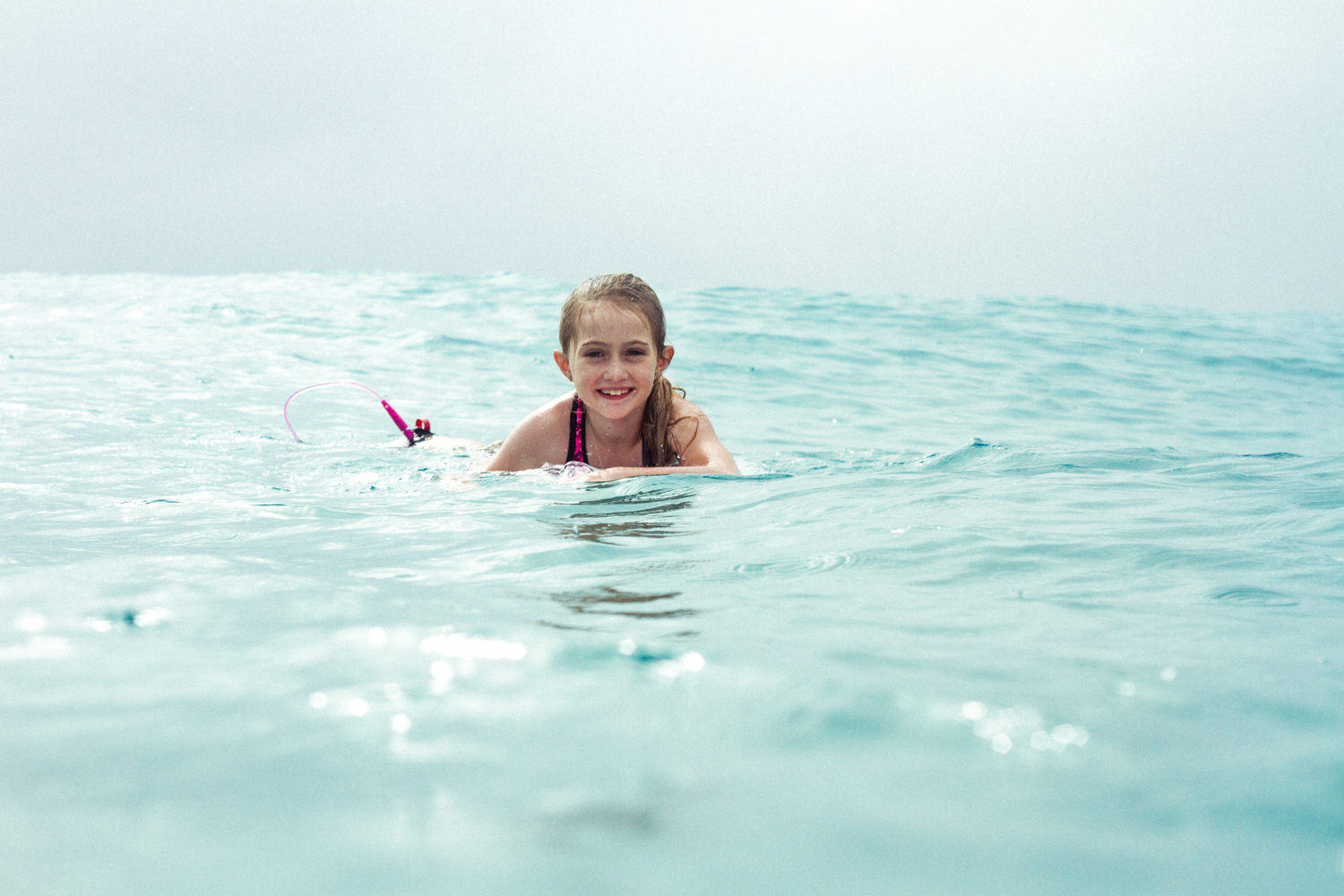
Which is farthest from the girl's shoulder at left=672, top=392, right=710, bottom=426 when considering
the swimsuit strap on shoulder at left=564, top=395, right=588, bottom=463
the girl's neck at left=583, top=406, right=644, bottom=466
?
the swimsuit strap on shoulder at left=564, top=395, right=588, bottom=463

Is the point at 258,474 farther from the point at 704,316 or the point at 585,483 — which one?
the point at 704,316

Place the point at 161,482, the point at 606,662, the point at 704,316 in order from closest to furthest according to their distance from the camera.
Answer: the point at 606,662
the point at 161,482
the point at 704,316

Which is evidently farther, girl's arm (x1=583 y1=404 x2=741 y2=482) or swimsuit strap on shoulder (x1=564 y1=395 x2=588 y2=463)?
swimsuit strap on shoulder (x1=564 y1=395 x2=588 y2=463)

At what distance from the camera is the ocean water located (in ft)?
3.52

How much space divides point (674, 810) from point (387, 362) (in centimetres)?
898

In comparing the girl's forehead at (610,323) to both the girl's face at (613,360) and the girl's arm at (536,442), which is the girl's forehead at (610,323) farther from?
the girl's arm at (536,442)

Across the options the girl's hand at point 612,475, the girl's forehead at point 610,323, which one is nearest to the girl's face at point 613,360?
the girl's forehead at point 610,323

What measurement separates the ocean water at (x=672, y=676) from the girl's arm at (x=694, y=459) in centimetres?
16

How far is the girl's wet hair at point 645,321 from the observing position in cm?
402

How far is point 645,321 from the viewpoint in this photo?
405 centimetres

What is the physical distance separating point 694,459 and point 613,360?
1.80 ft

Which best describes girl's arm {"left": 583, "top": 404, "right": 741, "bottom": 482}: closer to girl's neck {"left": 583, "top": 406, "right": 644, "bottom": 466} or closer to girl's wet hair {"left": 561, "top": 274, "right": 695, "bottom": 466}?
girl's wet hair {"left": 561, "top": 274, "right": 695, "bottom": 466}

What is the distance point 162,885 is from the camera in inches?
40.1

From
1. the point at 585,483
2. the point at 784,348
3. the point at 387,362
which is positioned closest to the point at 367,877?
the point at 585,483
